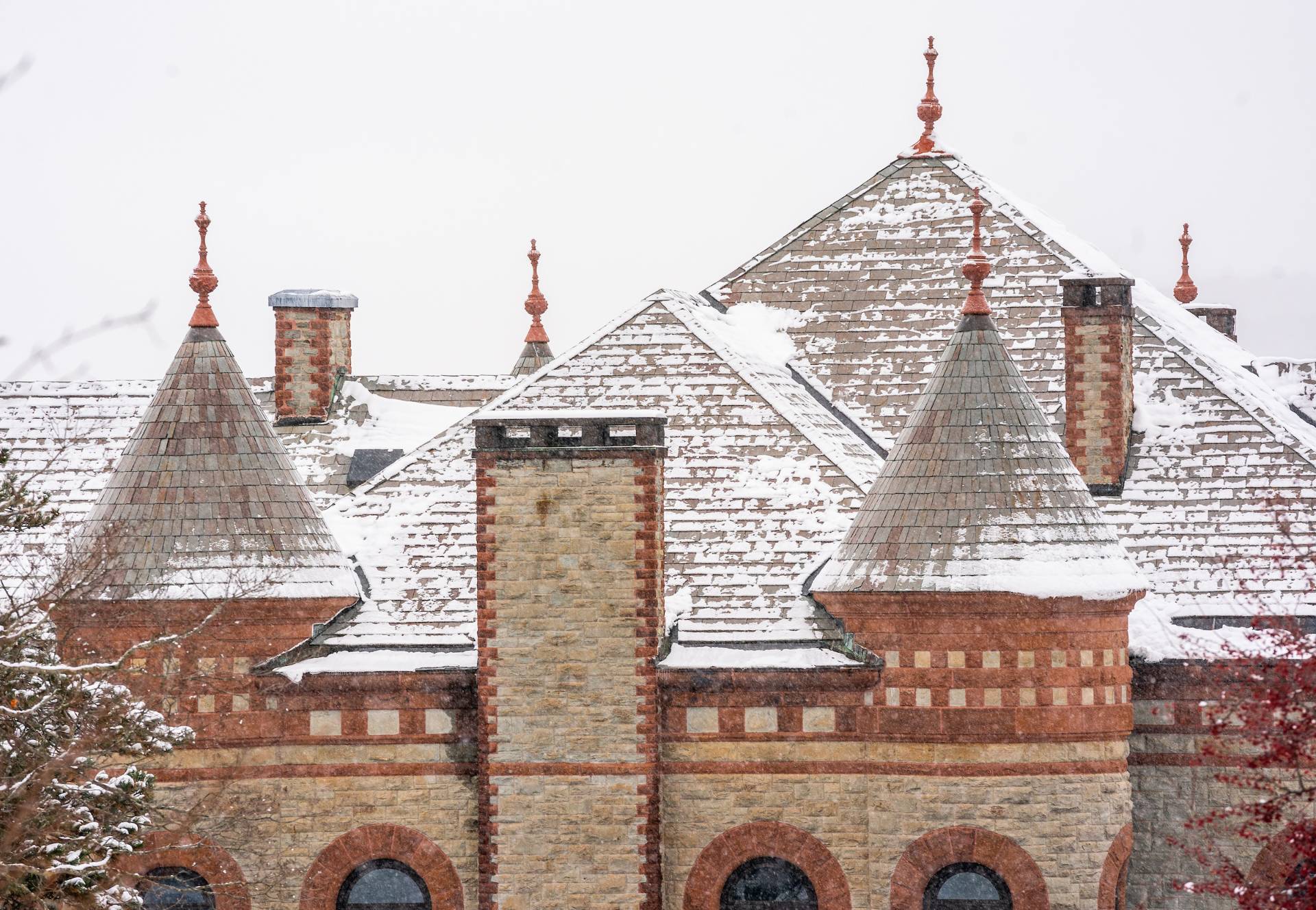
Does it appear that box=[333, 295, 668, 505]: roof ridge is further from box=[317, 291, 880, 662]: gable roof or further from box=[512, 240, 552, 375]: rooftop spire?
box=[512, 240, 552, 375]: rooftop spire

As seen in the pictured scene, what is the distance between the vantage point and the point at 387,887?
1880cm

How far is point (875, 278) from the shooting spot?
24.3m

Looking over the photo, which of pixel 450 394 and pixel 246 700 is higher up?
pixel 450 394

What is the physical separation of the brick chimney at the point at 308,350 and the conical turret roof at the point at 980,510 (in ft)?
37.0

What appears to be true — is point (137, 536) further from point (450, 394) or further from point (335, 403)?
point (450, 394)

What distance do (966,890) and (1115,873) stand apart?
142cm

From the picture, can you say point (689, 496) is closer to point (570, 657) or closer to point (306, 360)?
point (570, 657)

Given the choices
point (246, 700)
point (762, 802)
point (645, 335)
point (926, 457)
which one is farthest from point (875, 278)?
point (246, 700)

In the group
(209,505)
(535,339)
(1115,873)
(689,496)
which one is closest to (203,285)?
(209,505)

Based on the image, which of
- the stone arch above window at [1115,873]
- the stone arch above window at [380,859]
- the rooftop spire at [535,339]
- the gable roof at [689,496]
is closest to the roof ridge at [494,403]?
the gable roof at [689,496]

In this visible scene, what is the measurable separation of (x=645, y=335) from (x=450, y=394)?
9385 millimetres

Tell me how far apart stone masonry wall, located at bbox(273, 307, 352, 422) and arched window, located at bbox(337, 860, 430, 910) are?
402 inches

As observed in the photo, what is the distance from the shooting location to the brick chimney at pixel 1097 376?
21562 millimetres

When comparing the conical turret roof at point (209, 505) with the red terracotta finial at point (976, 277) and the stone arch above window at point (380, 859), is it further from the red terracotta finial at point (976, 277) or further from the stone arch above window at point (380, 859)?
the red terracotta finial at point (976, 277)
